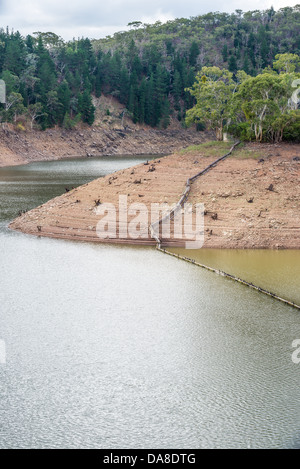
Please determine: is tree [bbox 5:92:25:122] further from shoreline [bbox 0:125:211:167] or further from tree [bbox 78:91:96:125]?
tree [bbox 78:91:96:125]

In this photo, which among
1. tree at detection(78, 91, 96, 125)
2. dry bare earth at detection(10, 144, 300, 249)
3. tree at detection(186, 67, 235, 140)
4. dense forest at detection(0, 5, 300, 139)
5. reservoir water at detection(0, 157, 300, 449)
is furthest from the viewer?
tree at detection(78, 91, 96, 125)

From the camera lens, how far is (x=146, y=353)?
17797 mm

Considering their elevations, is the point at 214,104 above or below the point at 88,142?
below

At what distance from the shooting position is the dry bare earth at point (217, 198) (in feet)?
107

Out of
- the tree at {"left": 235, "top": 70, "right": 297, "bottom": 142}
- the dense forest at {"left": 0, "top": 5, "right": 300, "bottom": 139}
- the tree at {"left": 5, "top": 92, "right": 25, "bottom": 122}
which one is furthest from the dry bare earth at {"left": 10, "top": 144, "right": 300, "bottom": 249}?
the tree at {"left": 5, "top": 92, "right": 25, "bottom": 122}

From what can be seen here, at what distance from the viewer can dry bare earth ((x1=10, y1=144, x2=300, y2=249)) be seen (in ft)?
107

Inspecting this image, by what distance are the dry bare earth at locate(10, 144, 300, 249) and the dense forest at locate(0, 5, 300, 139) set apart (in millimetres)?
41059

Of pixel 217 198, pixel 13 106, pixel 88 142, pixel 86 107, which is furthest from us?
pixel 86 107

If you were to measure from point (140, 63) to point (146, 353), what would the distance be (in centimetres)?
12521

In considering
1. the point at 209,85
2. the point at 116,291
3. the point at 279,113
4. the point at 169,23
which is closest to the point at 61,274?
the point at 116,291

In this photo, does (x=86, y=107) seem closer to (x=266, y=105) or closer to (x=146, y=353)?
(x=266, y=105)

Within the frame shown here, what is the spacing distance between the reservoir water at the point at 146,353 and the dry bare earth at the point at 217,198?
2.87 meters

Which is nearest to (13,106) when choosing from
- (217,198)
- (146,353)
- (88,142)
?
(88,142)

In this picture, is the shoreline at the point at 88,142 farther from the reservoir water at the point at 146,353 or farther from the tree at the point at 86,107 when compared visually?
the reservoir water at the point at 146,353
